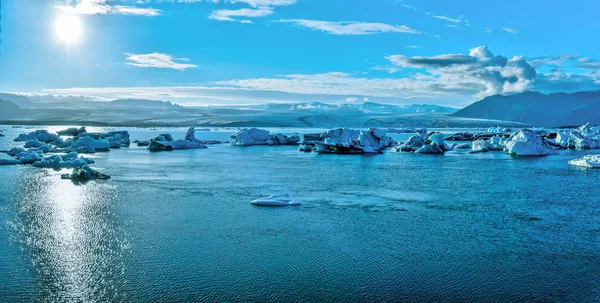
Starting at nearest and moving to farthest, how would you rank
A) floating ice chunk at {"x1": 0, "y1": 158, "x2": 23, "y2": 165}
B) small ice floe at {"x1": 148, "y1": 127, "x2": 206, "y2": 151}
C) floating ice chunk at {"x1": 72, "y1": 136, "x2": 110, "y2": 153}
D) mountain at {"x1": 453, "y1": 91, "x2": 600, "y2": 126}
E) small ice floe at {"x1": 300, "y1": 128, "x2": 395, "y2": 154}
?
floating ice chunk at {"x1": 0, "y1": 158, "x2": 23, "y2": 165} < floating ice chunk at {"x1": 72, "y1": 136, "x2": 110, "y2": 153} < small ice floe at {"x1": 300, "y1": 128, "x2": 395, "y2": 154} < small ice floe at {"x1": 148, "y1": 127, "x2": 206, "y2": 151} < mountain at {"x1": 453, "y1": 91, "x2": 600, "y2": 126}

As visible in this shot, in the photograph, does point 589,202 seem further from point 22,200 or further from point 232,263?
point 22,200

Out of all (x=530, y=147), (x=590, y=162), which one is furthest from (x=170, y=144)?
(x=590, y=162)

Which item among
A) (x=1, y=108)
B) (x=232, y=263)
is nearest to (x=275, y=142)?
(x=232, y=263)

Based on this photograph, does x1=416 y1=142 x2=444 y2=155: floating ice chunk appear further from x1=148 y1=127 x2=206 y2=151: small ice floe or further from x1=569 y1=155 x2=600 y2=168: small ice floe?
x1=148 y1=127 x2=206 y2=151: small ice floe

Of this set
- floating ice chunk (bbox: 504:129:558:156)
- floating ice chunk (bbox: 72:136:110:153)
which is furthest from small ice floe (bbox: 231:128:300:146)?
floating ice chunk (bbox: 504:129:558:156)

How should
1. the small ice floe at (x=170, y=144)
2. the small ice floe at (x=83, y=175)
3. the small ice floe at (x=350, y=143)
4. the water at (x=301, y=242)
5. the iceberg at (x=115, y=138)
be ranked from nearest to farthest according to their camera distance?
the water at (x=301, y=242) < the small ice floe at (x=83, y=175) < the small ice floe at (x=350, y=143) < the small ice floe at (x=170, y=144) < the iceberg at (x=115, y=138)

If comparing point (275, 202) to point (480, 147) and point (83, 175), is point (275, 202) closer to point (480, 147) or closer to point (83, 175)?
Answer: point (83, 175)

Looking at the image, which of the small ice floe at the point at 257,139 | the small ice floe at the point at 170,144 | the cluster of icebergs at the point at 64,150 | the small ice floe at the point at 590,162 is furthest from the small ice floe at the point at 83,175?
the small ice floe at the point at 257,139

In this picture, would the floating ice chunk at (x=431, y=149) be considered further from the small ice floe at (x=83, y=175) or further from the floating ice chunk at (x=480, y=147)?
the small ice floe at (x=83, y=175)
